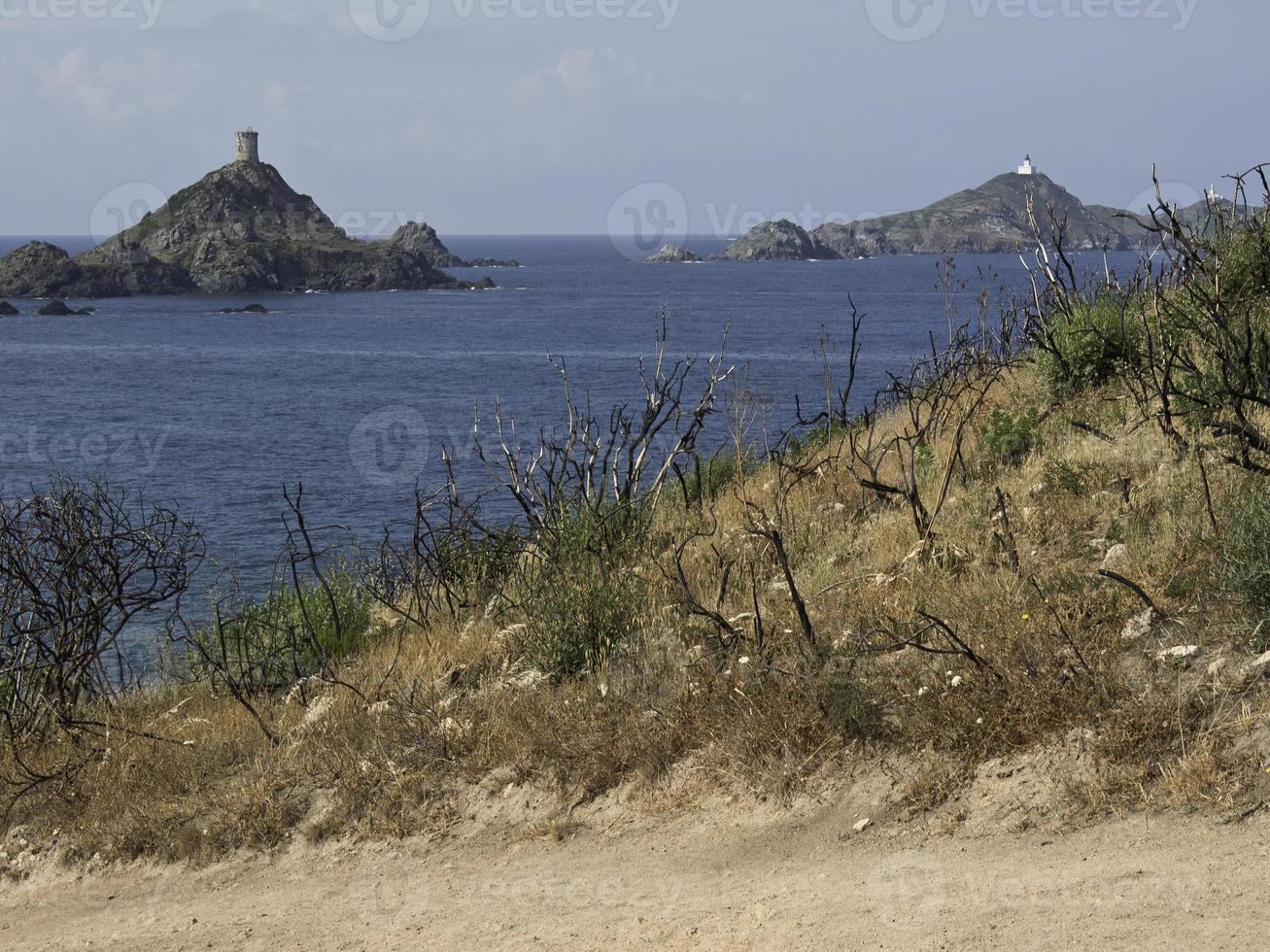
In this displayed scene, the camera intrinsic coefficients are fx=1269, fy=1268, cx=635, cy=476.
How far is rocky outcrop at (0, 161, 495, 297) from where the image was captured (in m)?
121

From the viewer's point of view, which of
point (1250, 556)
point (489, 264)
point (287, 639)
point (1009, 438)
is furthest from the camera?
point (489, 264)

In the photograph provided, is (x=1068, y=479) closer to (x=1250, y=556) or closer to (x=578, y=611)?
(x=1250, y=556)

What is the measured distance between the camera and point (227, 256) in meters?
132

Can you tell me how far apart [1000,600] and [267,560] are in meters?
21.2

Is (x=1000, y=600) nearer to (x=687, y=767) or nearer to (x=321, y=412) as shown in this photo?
(x=687, y=767)

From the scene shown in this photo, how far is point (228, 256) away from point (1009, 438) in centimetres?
13200

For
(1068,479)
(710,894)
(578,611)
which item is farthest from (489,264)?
(710,894)

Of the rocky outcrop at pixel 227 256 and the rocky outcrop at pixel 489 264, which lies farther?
the rocky outcrop at pixel 489 264

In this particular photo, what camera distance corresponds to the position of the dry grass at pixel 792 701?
5.87m

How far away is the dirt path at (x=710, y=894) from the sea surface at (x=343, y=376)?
21.0 ft

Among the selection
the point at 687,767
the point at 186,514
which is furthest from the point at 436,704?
the point at 186,514

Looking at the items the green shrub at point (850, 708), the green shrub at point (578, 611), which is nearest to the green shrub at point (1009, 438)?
the green shrub at point (578, 611)

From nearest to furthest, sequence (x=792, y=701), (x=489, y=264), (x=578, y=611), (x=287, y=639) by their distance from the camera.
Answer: (x=792, y=701)
(x=578, y=611)
(x=287, y=639)
(x=489, y=264)

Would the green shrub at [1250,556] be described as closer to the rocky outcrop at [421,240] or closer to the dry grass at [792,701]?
the dry grass at [792,701]
